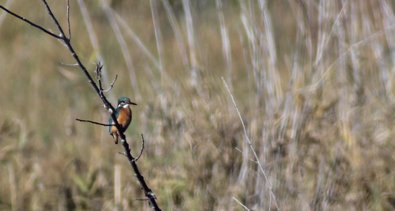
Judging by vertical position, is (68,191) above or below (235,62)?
below

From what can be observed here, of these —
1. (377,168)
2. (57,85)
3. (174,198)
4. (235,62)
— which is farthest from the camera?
(235,62)

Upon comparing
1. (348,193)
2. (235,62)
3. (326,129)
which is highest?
(235,62)

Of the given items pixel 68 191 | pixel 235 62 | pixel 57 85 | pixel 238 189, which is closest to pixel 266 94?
pixel 238 189

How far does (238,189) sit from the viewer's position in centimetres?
301

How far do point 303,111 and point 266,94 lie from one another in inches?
5.2

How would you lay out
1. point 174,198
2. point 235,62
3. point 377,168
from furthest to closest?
1. point 235,62
2. point 377,168
3. point 174,198

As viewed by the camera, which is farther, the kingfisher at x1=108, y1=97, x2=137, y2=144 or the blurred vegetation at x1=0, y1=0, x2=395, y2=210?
the blurred vegetation at x1=0, y1=0, x2=395, y2=210

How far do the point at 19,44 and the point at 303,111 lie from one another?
3.73 m

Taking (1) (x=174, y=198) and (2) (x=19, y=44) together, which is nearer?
(1) (x=174, y=198)

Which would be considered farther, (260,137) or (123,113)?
(260,137)

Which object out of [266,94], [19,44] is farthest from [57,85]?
[266,94]

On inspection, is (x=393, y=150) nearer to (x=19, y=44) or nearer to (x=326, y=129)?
→ (x=326, y=129)

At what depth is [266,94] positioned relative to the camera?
3121 millimetres

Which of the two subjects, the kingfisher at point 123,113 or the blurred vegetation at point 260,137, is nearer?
the kingfisher at point 123,113
